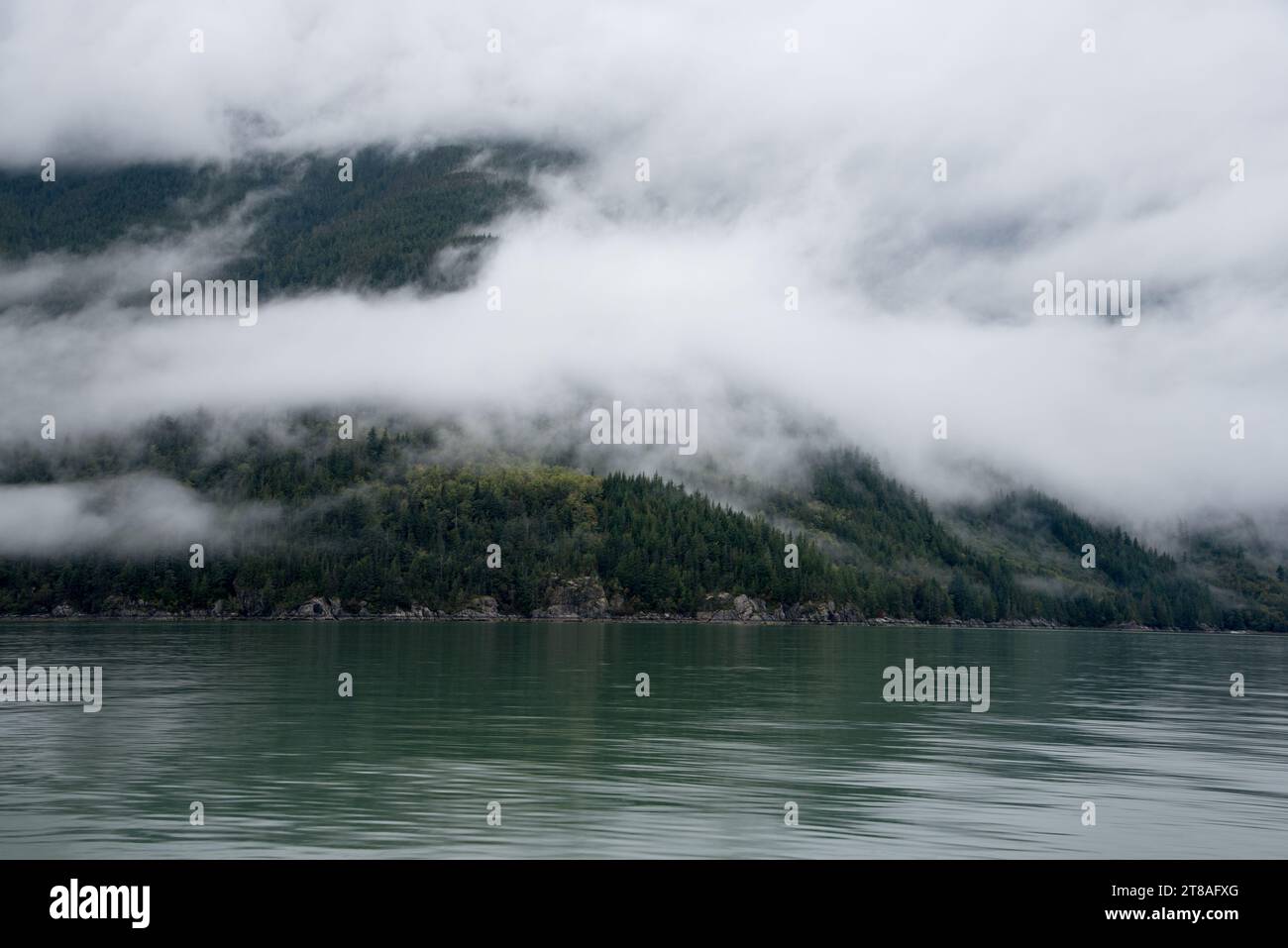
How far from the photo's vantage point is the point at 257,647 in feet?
579

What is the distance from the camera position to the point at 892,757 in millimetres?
61719

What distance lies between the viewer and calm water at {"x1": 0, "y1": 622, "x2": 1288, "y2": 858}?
40906mm

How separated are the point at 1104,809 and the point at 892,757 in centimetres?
1439

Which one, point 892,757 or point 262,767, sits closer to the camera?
point 262,767

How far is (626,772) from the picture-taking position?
55.4 metres

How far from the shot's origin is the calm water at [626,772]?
134 ft

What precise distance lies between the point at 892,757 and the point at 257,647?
132853 mm
